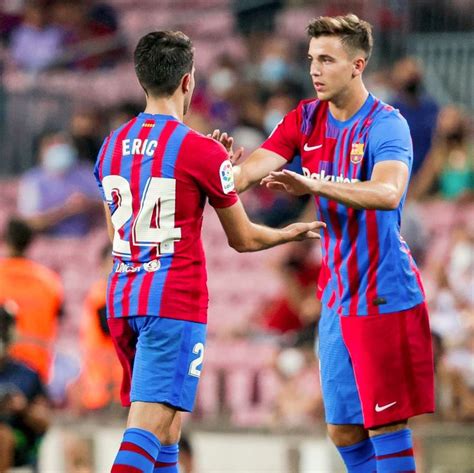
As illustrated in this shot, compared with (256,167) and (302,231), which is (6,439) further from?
(302,231)

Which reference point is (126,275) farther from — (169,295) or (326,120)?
(326,120)

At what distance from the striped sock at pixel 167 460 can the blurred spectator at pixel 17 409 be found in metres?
2.15

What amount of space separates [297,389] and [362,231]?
415 centimetres

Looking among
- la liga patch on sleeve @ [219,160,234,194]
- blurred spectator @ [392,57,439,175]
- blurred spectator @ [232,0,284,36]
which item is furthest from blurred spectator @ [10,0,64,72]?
la liga patch on sleeve @ [219,160,234,194]

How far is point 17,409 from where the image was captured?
7.38m

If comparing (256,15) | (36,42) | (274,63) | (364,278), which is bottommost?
(364,278)

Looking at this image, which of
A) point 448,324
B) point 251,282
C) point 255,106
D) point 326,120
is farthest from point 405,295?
point 255,106

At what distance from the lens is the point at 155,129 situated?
509 cm

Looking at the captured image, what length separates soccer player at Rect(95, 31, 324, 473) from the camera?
5.04m

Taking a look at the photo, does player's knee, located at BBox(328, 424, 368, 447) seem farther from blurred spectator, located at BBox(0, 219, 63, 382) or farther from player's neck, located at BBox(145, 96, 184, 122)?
blurred spectator, located at BBox(0, 219, 63, 382)

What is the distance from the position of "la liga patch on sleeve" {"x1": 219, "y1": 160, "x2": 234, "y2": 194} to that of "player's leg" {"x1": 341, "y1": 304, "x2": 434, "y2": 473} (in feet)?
2.63

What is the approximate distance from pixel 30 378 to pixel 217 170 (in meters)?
3.20

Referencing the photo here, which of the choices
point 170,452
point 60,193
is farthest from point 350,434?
point 60,193

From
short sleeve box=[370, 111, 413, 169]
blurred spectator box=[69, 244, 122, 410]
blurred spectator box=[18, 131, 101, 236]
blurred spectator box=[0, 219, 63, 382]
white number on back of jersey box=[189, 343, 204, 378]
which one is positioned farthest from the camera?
blurred spectator box=[18, 131, 101, 236]
